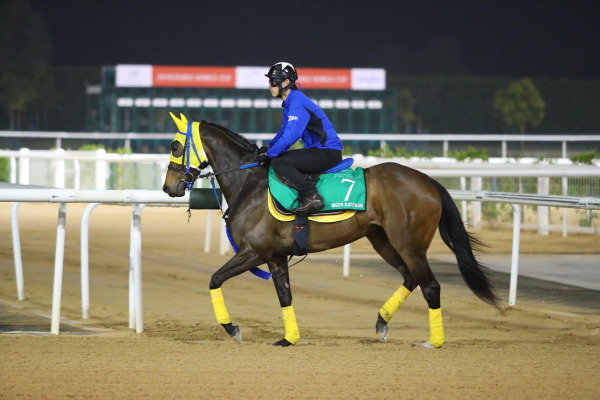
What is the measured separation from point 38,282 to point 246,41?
8521 centimetres

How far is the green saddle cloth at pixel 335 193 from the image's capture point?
6.43m

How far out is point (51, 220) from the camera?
51.6 feet

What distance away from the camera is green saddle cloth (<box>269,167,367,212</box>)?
6.43 metres

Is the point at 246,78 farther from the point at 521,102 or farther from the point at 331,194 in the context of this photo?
the point at 331,194

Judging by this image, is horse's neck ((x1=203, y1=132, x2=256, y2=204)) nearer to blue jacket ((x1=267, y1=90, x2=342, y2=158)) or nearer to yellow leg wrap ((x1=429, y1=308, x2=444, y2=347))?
blue jacket ((x1=267, y1=90, x2=342, y2=158))

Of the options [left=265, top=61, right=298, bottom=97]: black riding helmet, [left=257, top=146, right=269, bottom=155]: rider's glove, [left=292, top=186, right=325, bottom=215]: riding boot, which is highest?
[left=265, top=61, right=298, bottom=97]: black riding helmet

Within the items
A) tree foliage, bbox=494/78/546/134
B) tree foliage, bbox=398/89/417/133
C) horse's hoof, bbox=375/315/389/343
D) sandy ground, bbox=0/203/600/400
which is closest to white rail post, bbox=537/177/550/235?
sandy ground, bbox=0/203/600/400

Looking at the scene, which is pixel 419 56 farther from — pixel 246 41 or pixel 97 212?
pixel 97 212

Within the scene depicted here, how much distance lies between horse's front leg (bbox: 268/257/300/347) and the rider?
432 mm

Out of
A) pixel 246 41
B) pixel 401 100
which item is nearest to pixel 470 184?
pixel 401 100

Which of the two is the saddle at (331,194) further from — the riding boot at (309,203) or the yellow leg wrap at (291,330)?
the yellow leg wrap at (291,330)

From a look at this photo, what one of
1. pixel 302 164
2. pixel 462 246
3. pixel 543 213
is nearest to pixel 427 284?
pixel 462 246

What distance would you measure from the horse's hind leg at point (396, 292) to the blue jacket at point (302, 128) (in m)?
0.67

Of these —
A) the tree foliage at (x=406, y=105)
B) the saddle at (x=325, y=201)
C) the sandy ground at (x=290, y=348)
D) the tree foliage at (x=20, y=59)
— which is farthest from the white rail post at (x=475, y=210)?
the tree foliage at (x=406, y=105)
